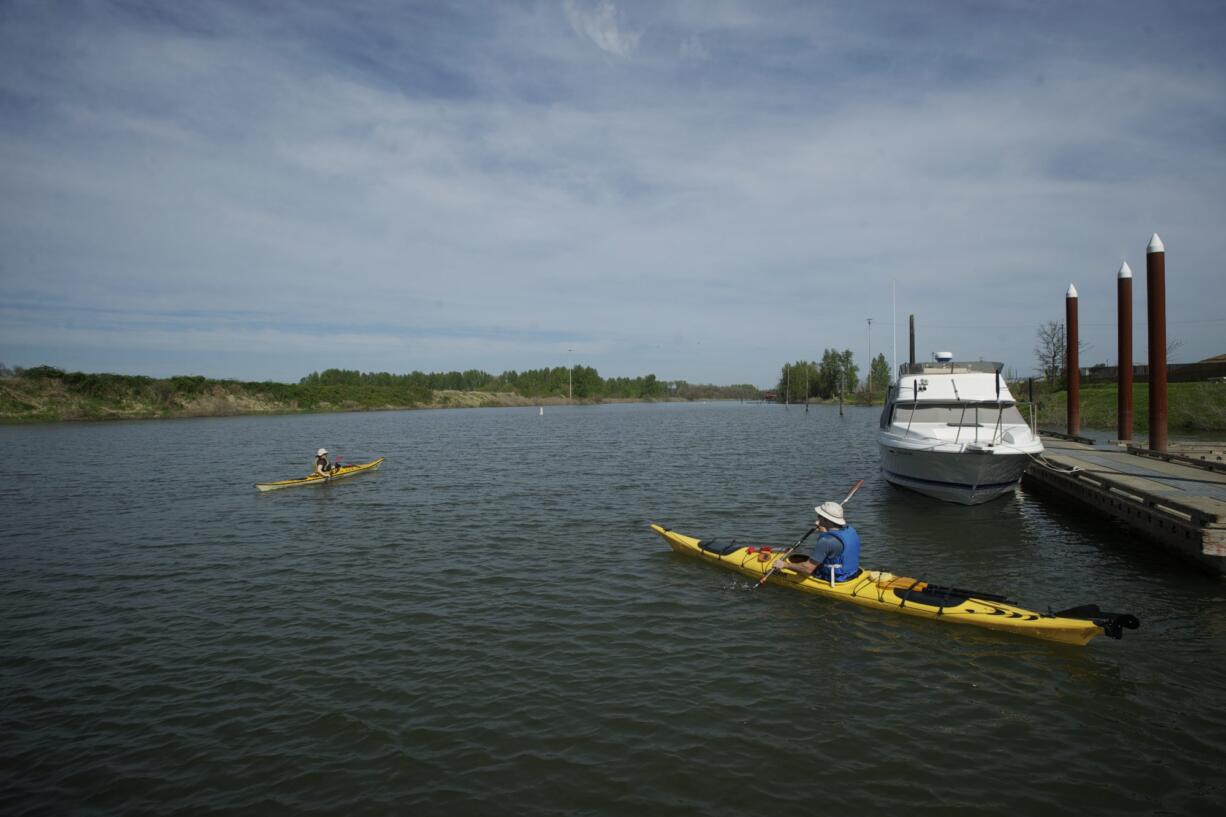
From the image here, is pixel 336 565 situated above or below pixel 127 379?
below

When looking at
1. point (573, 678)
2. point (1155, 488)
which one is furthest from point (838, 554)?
point (1155, 488)

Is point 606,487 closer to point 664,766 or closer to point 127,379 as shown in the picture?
point 664,766

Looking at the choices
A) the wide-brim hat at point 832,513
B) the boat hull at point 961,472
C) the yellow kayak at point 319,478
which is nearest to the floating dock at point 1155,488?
the boat hull at point 961,472

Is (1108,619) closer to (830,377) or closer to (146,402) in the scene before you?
(146,402)

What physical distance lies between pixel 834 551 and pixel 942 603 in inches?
74.3

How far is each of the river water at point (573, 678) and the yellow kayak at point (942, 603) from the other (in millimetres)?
229

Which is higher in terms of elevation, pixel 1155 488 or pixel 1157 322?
pixel 1157 322

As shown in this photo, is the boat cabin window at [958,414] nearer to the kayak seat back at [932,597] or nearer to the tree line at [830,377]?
the kayak seat back at [932,597]

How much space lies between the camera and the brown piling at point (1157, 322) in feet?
66.2

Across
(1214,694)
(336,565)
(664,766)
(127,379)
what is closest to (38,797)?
(664,766)

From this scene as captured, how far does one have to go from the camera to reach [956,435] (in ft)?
64.6

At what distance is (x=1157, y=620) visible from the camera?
1060cm

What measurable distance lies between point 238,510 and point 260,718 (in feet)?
49.7

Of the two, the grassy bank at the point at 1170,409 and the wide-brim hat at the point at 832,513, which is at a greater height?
the grassy bank at the point at 1170,409
